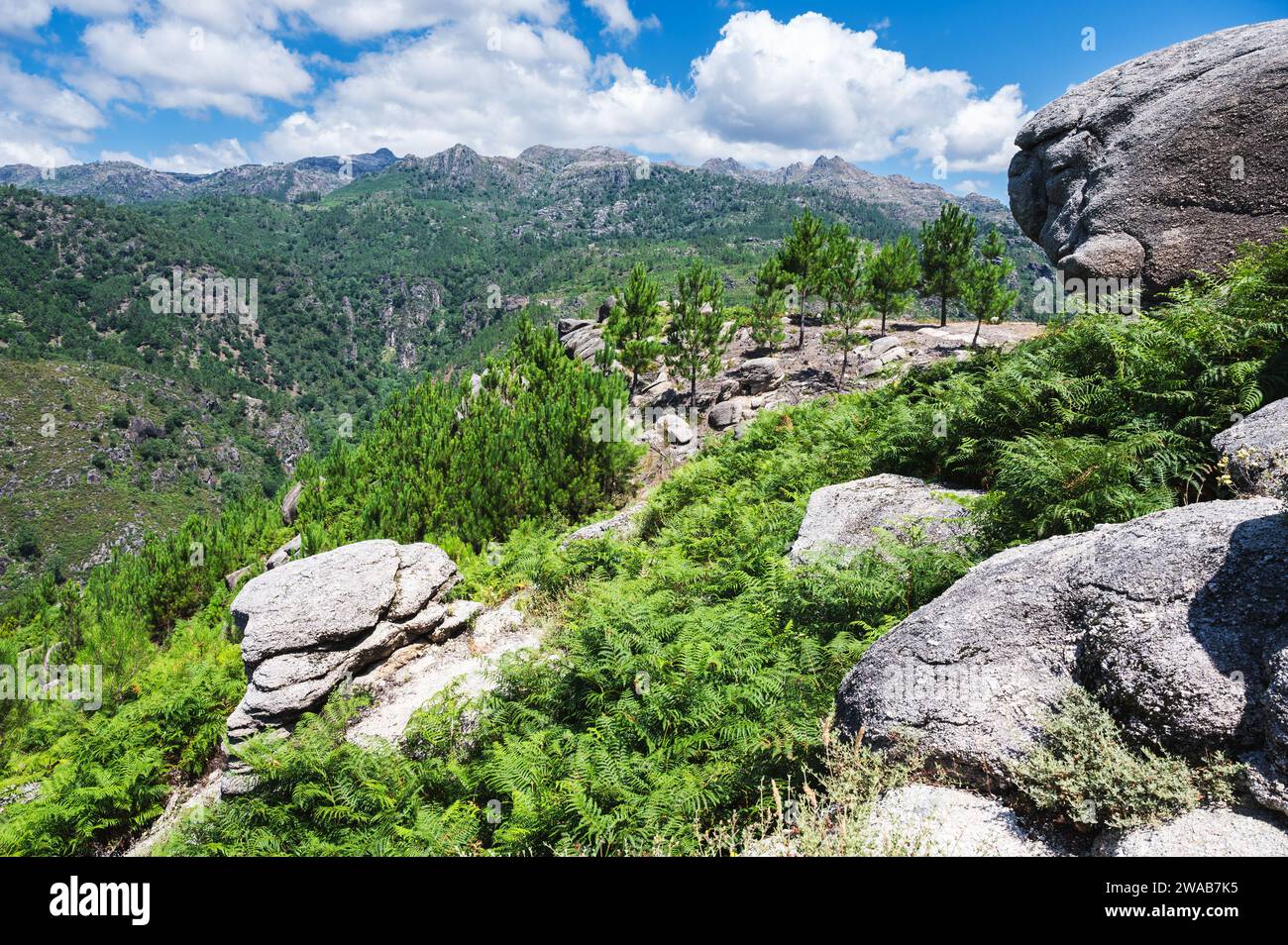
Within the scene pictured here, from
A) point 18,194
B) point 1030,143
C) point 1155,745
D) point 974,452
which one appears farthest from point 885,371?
point 18,194

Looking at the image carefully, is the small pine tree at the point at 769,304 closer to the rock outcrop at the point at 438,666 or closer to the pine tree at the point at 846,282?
the pine tree at the point at 846,282

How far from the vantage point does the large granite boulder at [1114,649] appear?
296 centimetres

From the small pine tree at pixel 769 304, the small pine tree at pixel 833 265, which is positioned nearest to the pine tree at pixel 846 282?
the small pine tree at pixel 833 265

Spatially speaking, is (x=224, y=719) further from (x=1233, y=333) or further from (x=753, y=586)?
(x=1233, y=333)

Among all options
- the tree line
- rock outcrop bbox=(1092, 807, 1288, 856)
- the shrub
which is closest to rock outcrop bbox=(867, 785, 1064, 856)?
the shrub

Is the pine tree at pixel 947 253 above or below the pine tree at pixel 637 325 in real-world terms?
above

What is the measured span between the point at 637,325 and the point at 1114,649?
24.2 meters

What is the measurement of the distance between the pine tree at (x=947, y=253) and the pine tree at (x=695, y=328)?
1017cm

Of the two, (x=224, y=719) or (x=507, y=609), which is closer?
(x=224, y=719)

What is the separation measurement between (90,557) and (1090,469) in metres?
128

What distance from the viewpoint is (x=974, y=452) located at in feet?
25.2

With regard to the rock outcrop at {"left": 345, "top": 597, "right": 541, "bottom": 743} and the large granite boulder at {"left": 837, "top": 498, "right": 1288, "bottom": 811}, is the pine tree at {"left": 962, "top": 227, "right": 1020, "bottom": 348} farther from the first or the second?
the large granite boulder at {"left": 837, "top": 498, "right": 1288, "bottom": 811}
